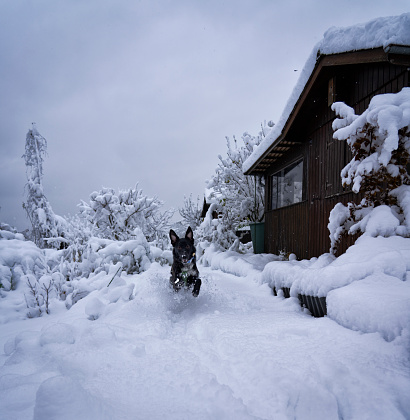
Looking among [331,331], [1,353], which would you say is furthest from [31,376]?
[331,331]

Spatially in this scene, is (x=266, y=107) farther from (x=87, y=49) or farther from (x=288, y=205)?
(x=288, y=205)

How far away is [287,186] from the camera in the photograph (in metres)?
9.84

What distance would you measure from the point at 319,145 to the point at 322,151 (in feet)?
0.87

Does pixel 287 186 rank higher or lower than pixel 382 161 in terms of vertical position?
higher

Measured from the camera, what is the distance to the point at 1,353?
8.68 ft

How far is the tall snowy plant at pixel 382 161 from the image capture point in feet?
11.0

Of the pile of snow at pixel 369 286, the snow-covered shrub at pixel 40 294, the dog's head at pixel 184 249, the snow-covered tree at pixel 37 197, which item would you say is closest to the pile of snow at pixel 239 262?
the dog's head at pixel 184 249

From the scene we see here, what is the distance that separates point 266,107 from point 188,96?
3993 centimetres

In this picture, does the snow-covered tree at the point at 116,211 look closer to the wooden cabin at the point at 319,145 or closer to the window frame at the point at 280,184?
the window frame at the point at 280,184

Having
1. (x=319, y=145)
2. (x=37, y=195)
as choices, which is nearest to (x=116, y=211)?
(x=37, y=195)

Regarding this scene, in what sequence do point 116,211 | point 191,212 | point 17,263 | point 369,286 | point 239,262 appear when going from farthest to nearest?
point 191,212 → point 116,211 → point 239,262 → point 17,263 → point 369,286

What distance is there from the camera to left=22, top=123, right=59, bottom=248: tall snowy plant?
1273cm

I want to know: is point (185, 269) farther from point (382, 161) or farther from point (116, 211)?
point (116, 211)

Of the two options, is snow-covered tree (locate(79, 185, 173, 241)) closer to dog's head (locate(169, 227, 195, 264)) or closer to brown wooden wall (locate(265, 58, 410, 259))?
brown wooden wall (locate(265, 58, 410, 259))
